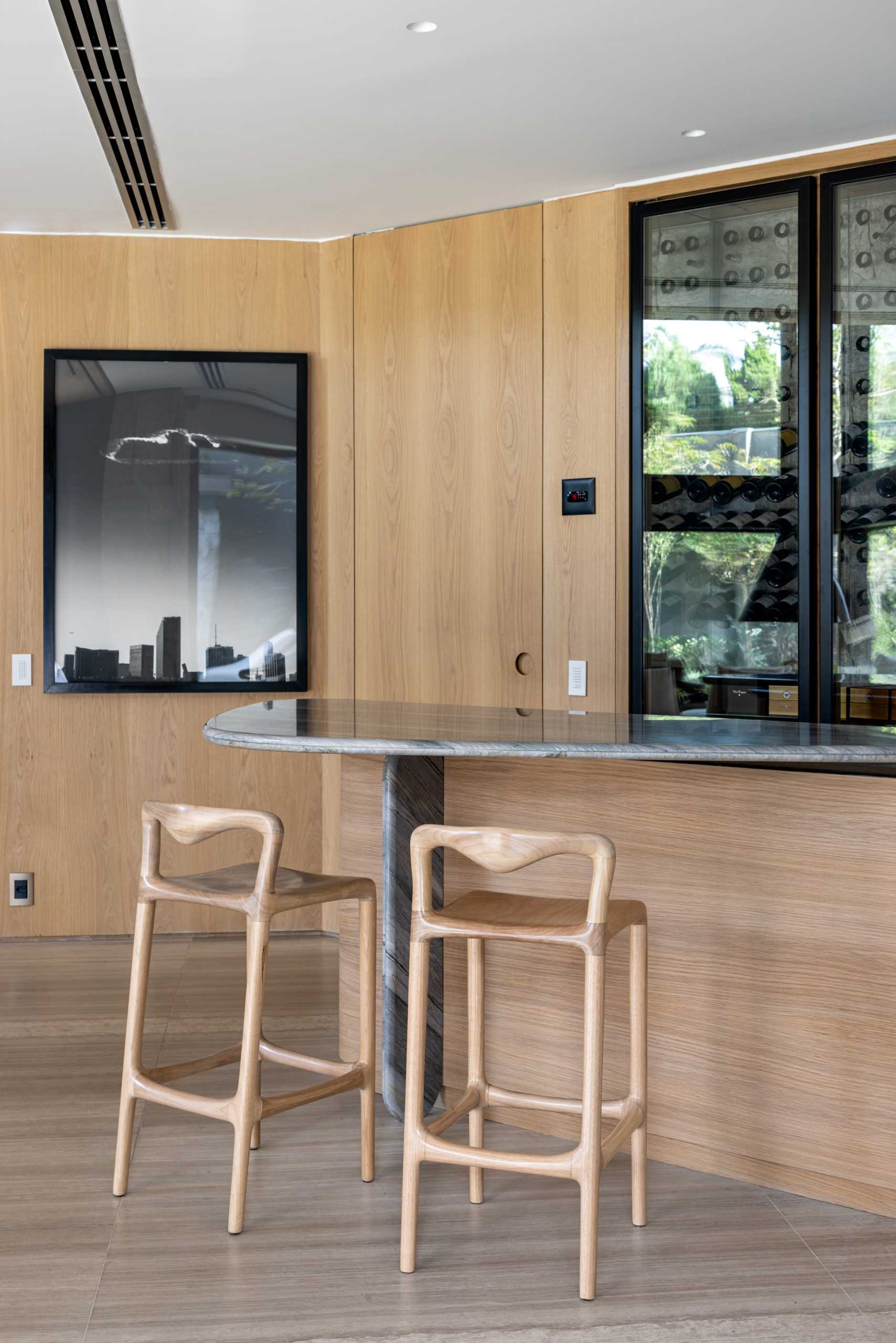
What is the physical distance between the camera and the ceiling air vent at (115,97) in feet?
9.59

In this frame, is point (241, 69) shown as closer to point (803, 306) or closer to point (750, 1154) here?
point (803, 306)

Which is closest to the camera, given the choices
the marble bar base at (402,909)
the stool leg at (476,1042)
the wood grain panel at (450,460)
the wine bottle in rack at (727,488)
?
the stool leg at (476,1042)

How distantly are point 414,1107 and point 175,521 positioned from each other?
2978mm

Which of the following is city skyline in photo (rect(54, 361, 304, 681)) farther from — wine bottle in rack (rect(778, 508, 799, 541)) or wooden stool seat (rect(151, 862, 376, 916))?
wooden stool seat (rect(151, 862, 376, 916))

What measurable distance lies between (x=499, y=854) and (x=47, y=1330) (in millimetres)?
1148

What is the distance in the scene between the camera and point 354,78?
3266mm

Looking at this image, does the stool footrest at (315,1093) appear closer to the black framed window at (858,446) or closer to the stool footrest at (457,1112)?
the stool footrest at (457,1112)

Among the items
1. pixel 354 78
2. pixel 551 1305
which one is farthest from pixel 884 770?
pixel 354 78

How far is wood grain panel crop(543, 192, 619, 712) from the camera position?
4223 mm

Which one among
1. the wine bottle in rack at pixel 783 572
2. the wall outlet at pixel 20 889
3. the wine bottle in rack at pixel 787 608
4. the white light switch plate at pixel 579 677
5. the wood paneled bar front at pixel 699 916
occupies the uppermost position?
the wine bottle in rack at pixel 783 572

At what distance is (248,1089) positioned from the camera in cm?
239

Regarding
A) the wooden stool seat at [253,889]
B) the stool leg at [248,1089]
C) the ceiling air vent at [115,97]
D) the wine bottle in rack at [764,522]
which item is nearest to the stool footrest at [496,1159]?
the stool leg at [248,1089]

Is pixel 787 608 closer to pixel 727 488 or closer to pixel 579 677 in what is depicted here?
pixel 727 488

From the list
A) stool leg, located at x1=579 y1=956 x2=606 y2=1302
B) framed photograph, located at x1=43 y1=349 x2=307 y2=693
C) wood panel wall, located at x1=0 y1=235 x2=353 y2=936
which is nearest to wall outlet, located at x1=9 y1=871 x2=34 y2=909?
wood panel wall, located at x1=0 y1=235 x2=353 y2=936
